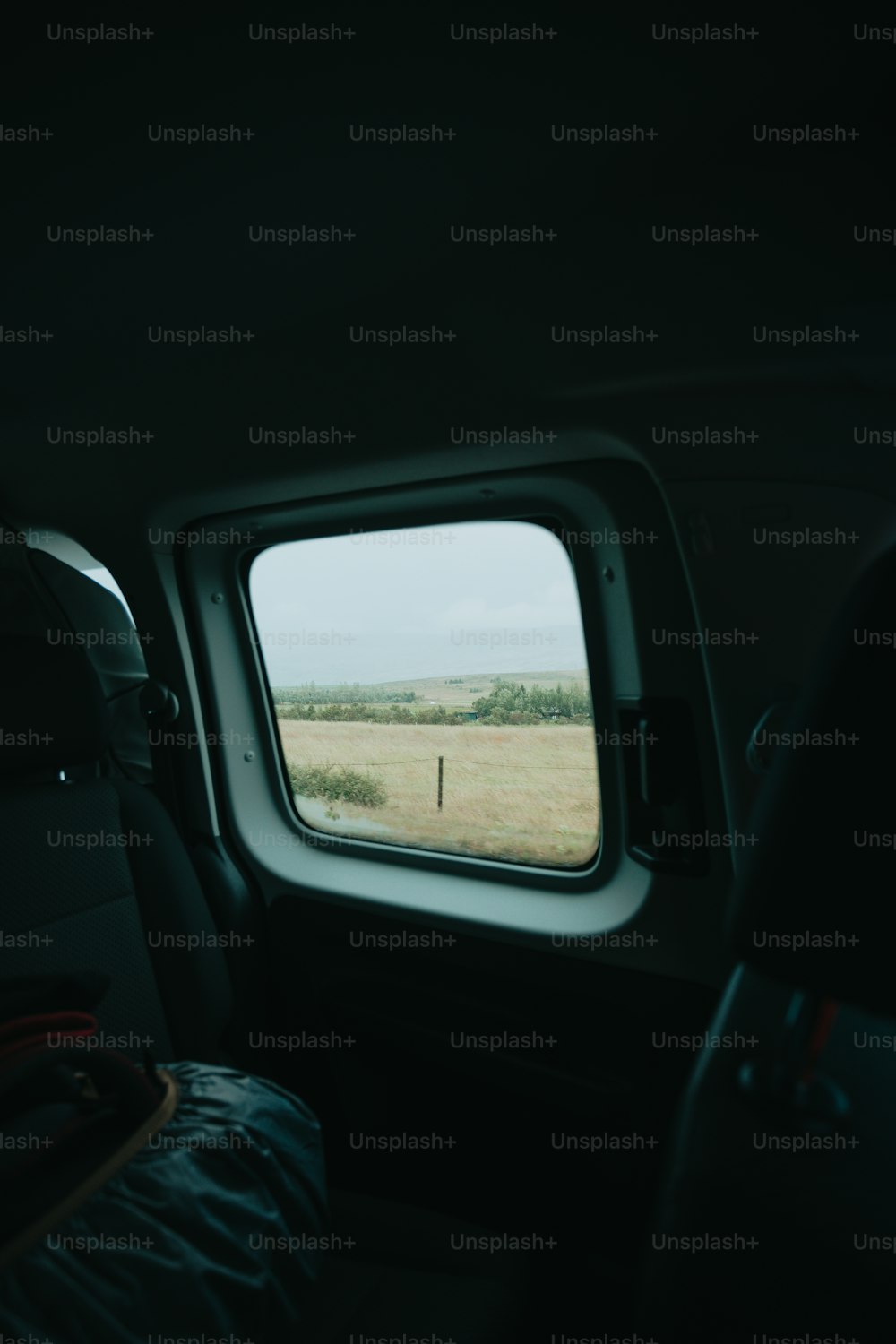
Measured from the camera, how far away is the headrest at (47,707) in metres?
1.91

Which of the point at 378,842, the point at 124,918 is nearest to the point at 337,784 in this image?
the point at 378,842

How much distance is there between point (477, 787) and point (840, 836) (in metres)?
2.03

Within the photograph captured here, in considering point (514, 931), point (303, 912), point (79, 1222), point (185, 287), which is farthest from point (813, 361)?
point (303, 912)

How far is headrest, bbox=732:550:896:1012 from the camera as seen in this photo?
0.77m

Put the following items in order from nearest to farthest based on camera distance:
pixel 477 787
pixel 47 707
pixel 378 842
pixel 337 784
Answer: pixel 47 707 < pixel 477 787 < pixel 378 842 < pixel 337 784

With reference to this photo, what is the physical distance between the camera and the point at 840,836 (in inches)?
31.3

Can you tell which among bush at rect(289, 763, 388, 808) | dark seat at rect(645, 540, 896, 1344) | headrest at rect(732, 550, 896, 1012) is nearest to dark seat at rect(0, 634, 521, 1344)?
bush at rect(289, 763, 388, 808)

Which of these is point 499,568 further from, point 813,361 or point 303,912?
point 303,912

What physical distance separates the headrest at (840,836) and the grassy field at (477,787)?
5.48 feet

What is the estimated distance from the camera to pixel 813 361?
5.30ft

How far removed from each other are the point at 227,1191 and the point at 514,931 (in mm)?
1212

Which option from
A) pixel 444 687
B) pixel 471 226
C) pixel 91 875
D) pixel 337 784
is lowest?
pixel 337 784

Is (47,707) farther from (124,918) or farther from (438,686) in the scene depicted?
(438,686)

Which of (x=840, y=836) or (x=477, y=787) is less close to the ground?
(x=840, y=836)
